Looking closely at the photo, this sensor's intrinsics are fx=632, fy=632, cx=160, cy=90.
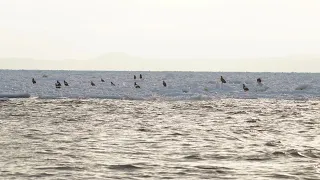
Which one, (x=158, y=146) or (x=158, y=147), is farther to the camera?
(x=158, y=146)

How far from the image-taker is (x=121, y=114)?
Answer: 26281 mm

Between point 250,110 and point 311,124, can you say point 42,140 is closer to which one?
point 311,124

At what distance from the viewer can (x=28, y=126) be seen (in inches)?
776

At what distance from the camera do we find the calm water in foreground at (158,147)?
1104cm

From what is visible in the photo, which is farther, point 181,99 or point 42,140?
point 181,99

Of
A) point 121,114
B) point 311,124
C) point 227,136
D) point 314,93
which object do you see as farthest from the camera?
point 314,93

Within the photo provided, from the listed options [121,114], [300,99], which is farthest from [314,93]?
[121,114]

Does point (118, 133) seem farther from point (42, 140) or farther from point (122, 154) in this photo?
point (122, 154)

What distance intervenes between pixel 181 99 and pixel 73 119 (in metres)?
17.3

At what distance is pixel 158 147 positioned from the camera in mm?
14531

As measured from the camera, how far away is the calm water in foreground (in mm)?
11039

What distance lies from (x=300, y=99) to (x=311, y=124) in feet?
60.8

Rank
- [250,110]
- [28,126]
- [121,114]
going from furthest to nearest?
[250,110]
[121,114]
[28,126]

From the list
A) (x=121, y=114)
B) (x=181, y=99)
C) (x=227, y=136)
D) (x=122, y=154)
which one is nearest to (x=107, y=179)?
(x=122, y=154)
